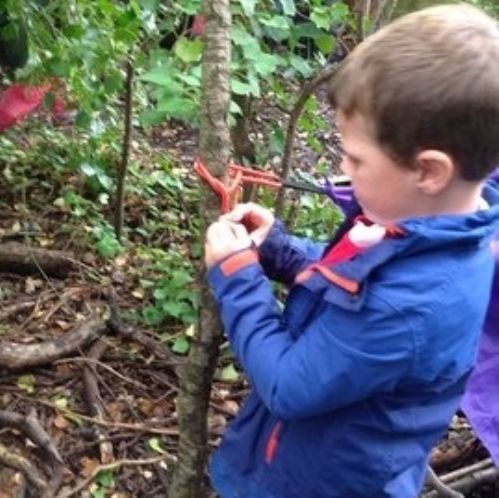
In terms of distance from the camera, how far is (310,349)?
4.77 ft

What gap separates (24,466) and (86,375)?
0.39m

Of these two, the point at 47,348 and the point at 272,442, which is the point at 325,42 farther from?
the point at 272,442

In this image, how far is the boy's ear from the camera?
1363 millimetres

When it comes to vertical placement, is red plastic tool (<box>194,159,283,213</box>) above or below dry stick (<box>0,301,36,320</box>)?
above

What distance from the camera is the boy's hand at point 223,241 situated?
153cm

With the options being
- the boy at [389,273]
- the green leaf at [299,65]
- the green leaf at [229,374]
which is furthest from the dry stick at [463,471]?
the green leaf at [299,65]

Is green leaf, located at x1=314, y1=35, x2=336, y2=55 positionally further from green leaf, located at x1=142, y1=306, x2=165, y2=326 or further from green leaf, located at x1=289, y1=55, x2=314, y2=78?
green leaf, located at x1=142, y1=306, x2=165, y2=326

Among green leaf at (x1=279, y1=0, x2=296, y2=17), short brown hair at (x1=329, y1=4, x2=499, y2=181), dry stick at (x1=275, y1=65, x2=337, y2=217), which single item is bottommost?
dry stick at (x1=275, y1=65, x2=337, y2=217)

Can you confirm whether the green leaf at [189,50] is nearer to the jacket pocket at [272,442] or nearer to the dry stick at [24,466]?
the jacket pocket at [272,442]

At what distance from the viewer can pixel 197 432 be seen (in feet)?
6.47

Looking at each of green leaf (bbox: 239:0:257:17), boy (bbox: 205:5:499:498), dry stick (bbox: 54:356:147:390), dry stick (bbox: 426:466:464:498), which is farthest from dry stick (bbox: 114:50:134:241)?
boy (bbox: 205:5:499:498)

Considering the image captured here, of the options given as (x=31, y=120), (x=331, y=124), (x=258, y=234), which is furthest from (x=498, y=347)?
(x=331, y=124)

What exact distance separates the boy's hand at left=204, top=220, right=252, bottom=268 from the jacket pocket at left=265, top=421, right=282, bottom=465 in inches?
13.2

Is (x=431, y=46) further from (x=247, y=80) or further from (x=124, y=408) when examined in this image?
(x=124, y=408)
